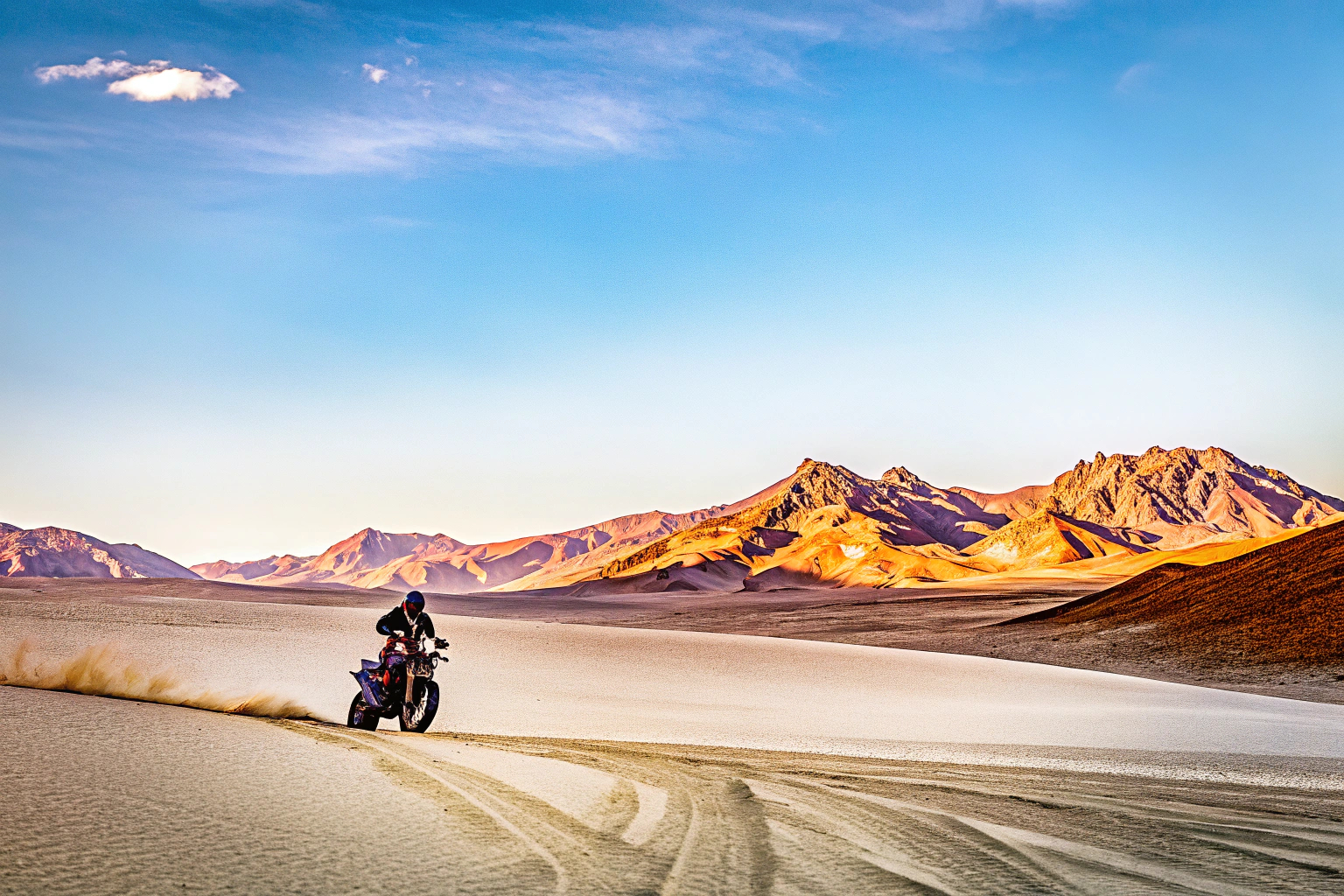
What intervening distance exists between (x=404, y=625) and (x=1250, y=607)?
28136 millimetres

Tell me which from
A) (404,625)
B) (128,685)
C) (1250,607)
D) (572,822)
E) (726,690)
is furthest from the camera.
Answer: (1250,607)

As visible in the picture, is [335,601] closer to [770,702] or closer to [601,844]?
[770,702]

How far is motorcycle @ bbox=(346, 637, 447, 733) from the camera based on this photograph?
10.2 m

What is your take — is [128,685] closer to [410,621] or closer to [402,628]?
[402,628]

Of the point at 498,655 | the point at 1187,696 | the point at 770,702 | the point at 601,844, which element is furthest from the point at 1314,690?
the point at 601,844

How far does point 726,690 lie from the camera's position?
57.0 ft

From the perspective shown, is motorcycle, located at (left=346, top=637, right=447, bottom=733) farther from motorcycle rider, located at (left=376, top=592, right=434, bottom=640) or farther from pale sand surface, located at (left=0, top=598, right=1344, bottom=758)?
pale sand surface, located at (left=0, top=598, right=1344, bottom=758)

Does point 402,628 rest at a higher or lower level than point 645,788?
higher

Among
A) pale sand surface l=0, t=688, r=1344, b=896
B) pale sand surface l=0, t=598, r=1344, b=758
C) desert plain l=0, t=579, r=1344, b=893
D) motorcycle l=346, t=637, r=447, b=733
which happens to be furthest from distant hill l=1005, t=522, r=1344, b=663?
motorcycle l=346, t=637, r=447, b=733

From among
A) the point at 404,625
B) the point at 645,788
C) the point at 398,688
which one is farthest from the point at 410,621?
the point at 645,788

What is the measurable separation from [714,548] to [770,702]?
176 meters

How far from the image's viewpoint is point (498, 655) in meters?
21.5

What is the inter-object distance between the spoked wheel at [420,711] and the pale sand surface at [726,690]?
91 cm

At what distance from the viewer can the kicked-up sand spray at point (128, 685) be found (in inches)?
408
